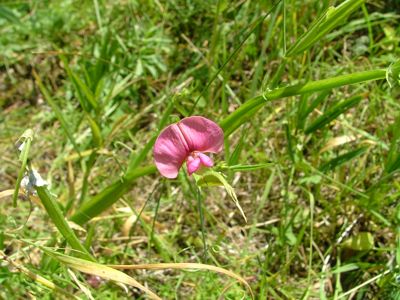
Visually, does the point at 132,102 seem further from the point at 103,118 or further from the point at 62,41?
the point at 62,41

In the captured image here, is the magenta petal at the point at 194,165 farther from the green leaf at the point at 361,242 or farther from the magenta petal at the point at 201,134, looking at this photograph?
the green leaf at the point at 361,242

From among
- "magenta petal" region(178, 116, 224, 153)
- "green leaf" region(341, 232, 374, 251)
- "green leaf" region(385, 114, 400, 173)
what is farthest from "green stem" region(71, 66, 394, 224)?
"green leaf" region(341, 232, 374, 251)

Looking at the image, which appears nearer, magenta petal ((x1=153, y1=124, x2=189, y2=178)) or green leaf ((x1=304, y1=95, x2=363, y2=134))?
magenta petal ((x1=153, y1=124, x2=189, y2=178))

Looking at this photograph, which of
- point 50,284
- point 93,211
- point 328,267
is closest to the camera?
point 50,284

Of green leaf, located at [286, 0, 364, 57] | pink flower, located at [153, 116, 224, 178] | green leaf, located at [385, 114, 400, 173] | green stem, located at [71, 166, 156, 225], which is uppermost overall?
green leaf, located at [286, 0, 364, 57]

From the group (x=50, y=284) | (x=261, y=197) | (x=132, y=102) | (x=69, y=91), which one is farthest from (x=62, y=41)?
(x=50, y=284)

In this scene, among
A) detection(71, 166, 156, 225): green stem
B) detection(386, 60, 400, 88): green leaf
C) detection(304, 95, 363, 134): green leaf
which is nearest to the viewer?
detection(386, 60, 400, 88): green leaf

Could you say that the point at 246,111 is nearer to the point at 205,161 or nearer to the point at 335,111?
the point at 205,161

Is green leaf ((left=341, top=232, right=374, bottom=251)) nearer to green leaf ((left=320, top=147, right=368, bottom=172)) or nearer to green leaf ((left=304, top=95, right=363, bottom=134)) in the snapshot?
green leaf ((left=320, top=147, right=368, bottom=172))
